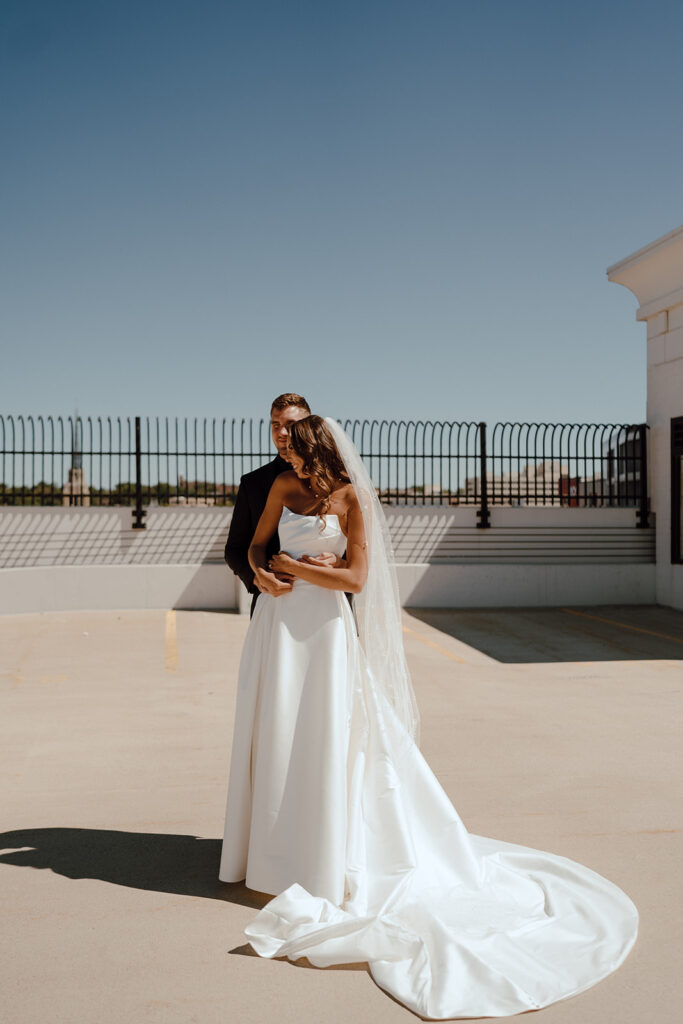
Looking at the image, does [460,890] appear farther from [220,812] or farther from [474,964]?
[220,812]

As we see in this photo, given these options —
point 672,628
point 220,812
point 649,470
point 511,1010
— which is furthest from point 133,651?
point 649,470

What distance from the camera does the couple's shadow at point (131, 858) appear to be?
3562 millimetres

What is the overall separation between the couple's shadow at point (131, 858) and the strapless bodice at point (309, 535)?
139 cm

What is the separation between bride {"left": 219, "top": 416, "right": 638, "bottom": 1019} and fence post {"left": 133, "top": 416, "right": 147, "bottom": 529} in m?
11.0

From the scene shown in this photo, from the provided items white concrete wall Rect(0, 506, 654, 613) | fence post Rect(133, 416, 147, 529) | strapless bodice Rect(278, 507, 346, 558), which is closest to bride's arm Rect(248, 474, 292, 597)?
strapless bodice Rect(278, 507, 346, 558)

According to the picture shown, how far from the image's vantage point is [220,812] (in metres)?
4.55

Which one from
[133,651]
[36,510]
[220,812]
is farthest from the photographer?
[36,510]

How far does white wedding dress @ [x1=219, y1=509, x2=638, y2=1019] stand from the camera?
9.64ft

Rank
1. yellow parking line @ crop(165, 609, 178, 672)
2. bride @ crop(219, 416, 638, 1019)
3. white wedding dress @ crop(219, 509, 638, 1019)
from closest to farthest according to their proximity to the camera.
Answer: white wedding dress @ crop(219, 509, 638, 1019), bride @ crop(219, 416, 638, 1019), yellow parking line @ crop(165, 609, 178, 672)

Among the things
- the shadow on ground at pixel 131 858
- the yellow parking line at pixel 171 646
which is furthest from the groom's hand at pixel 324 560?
the yellow parking line at pixel 171 646

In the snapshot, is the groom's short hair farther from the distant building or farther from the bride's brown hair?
the distant building

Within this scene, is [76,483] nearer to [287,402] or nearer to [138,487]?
[138,487]

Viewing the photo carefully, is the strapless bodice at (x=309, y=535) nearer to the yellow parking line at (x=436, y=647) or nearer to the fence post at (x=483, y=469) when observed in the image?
the yellow parking line at (x=436, y=647)

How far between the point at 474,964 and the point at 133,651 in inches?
307
